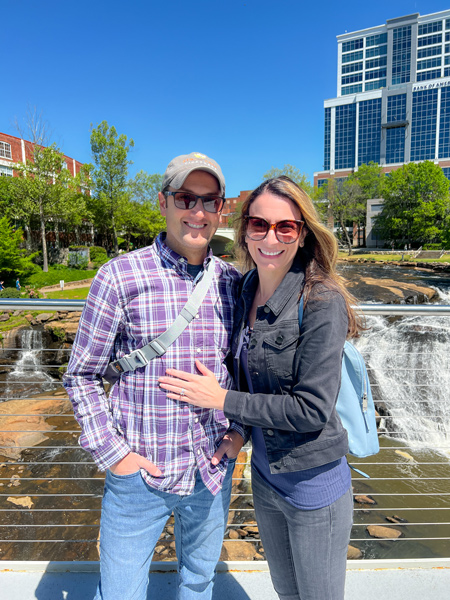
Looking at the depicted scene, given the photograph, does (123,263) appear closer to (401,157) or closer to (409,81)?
(401,157)

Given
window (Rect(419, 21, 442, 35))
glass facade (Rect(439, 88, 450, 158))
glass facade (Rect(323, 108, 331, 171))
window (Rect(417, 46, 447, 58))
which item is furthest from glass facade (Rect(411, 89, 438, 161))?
glass facade (Rect(323, 108, 331, 171))

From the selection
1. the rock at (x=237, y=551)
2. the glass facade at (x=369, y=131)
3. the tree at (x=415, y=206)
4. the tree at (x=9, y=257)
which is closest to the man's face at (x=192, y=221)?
the rock at (x=237, y=551)

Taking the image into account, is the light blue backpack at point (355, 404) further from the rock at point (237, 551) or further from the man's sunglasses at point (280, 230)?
the rock at point (237, 551)

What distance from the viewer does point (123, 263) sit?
1.49 m

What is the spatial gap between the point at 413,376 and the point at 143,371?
1089cm

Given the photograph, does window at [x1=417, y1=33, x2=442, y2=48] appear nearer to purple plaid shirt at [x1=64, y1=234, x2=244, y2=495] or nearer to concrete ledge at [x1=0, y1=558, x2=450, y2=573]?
concrete ledge at [x1=0, y1=558, x2=450, y2=573]

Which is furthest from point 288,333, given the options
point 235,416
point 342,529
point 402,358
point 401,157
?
point 401,157

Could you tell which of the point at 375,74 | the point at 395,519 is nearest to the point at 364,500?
the point at 395,519

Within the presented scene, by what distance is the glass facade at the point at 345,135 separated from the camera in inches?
2916

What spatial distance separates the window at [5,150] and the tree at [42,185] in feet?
32.9

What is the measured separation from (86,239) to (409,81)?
64.5 metres

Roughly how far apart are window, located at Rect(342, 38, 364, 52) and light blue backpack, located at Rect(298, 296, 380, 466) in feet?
305

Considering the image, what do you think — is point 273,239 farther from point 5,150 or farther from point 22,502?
point 5,150

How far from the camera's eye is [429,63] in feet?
228
